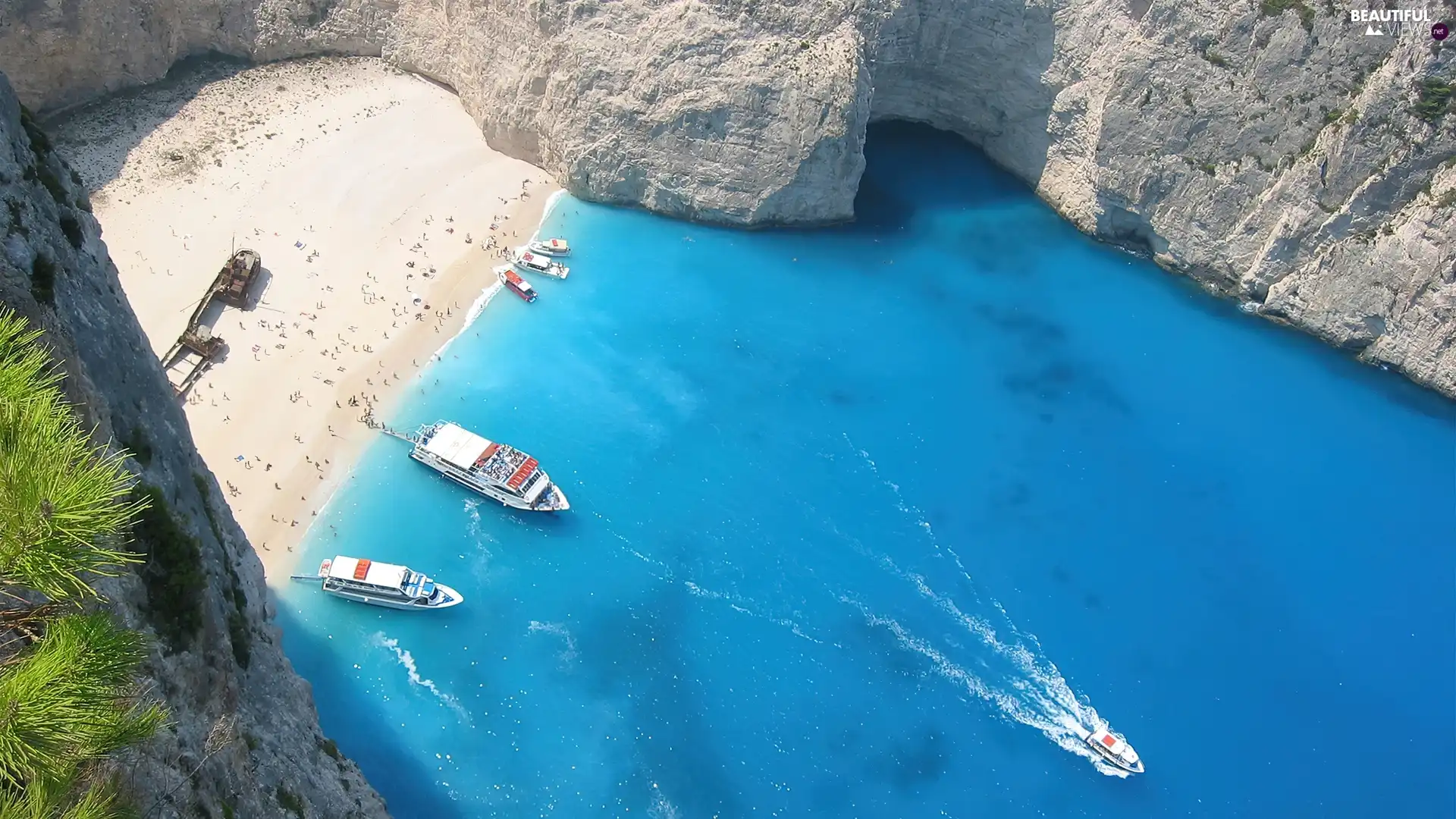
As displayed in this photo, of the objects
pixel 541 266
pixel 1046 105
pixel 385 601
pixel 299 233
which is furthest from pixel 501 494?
pixel 1046 105

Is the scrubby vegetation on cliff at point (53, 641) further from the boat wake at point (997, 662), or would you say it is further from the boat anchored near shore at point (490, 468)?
the boat wake at point (997, 662)

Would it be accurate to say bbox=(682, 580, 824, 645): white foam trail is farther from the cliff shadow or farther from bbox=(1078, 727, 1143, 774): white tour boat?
the cliff shadow

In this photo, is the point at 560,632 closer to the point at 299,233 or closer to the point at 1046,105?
the point at 299,233

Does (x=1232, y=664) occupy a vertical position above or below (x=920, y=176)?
below

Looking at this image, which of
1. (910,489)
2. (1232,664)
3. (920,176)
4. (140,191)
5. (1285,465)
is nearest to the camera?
(1232,664)

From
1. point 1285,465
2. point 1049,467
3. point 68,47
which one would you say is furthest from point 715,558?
point 68,47

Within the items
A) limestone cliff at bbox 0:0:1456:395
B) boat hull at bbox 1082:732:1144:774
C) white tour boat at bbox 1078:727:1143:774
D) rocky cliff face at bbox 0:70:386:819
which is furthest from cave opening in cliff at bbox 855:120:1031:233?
rocky cliff face at bbox 0:70:386:819

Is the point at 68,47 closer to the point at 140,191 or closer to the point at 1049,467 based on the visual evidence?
the point at 140,191

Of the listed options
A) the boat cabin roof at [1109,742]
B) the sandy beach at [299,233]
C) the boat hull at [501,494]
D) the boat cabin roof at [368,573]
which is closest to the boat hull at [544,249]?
the sandy beach at [299,233]
